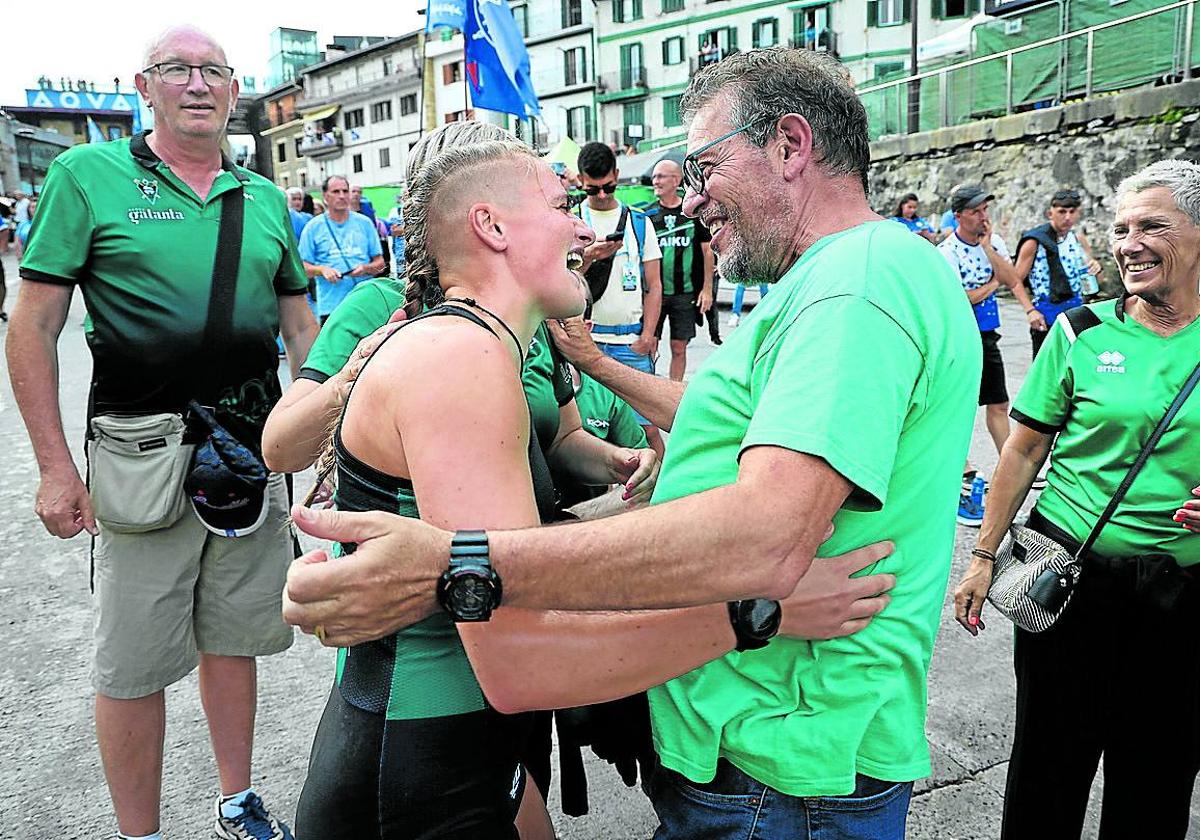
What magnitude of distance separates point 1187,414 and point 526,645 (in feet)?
5.87

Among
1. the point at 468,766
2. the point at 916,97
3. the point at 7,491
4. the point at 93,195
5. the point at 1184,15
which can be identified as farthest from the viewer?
the point at 916,97

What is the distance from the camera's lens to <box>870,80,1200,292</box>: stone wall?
13.2 metres

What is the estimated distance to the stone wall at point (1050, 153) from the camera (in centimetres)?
1318

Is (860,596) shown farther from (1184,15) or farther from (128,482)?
(1184,15)

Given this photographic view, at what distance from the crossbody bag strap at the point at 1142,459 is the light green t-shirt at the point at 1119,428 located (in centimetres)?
2

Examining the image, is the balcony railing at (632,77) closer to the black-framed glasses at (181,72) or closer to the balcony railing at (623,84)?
the balcony railing at (623,84)

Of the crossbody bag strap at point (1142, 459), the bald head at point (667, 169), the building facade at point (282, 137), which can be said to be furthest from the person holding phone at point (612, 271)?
the building facade at point (282, 137)

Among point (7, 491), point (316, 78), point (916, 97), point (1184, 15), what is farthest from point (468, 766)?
point (316, 78)

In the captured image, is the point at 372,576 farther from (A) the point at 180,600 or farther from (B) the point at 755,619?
(A) the point at 180,600

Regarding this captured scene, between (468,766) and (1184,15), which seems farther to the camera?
(1184,15)

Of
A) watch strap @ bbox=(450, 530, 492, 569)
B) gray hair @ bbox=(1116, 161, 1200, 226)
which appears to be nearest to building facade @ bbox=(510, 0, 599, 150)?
gray hair @ bbox=(1116, 161, 1200, 226)

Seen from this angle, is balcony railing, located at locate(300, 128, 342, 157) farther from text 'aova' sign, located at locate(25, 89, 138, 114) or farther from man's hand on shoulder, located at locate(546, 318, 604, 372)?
man's hand on shoulder, located at locate(546, 318, 604, 372)

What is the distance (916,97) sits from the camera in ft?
61.5

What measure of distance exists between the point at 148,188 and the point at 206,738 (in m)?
1.98
